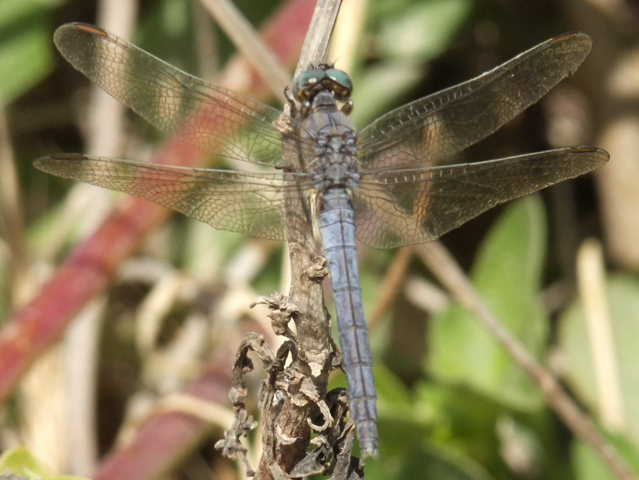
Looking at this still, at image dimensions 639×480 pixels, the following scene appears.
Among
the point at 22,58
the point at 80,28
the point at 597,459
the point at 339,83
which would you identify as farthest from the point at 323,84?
the point at 22,58

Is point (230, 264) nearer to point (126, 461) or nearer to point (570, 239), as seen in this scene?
point (126, 461)

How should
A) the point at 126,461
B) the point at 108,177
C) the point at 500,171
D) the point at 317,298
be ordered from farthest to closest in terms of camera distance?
the point at 126,461
the point at 500,171
the point at 108,177
the point at 317,298

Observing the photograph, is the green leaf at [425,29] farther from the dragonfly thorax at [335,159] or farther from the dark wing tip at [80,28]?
the dark wing tip at [80,28]

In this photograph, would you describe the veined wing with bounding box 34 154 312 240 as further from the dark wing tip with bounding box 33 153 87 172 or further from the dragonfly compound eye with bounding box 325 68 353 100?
the dragonfly compound eye with bounding box 325 68 353 100

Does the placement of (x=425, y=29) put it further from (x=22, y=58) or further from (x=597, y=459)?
(x=597, y=459)

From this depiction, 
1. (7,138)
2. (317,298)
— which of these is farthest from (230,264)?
(317,298)

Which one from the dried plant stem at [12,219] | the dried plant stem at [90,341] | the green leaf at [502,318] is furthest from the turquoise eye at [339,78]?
the dried plant stem at [12,219]

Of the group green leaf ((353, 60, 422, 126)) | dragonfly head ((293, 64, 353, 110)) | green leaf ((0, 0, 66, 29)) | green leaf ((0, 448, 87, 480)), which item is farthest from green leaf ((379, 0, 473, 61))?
green leaf ((0, 448, 87, 480))
